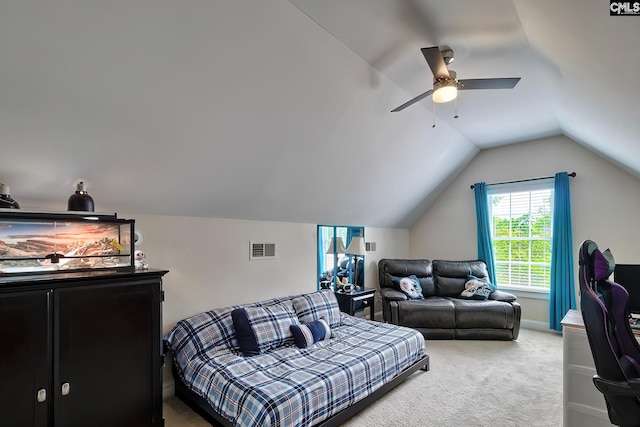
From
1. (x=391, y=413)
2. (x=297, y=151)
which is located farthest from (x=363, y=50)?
(x=391, y=413)

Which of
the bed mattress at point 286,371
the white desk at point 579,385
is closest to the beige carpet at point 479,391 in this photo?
the bed mattress at point 286,371

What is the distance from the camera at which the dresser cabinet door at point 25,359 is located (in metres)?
1.66

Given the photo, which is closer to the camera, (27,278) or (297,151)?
(27,278)

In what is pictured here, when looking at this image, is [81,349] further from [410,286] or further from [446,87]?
[410,286]

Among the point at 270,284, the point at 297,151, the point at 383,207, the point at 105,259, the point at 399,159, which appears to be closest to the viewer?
the point at 105,259

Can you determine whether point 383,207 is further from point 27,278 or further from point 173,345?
point 27,278

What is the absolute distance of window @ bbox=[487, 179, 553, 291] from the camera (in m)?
4.93

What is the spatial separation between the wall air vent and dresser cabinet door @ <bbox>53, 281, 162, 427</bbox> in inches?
58.2

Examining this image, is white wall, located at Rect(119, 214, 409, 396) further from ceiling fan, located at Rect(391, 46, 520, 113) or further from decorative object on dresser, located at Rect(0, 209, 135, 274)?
ceiling fan, located at Rect(391, 46, 520, 113)

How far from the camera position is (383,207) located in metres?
5.09

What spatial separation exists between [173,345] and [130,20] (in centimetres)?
246

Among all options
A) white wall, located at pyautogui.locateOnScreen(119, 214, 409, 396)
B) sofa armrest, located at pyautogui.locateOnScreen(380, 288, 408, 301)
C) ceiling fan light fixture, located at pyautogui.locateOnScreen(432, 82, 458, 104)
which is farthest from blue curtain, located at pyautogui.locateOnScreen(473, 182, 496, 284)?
ceiling fan light fixture, located at pyautogui.locateOnScreen(432, 82, 458, 104)

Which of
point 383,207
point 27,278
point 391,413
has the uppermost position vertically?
point 383,207

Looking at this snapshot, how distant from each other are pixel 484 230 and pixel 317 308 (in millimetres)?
3391
